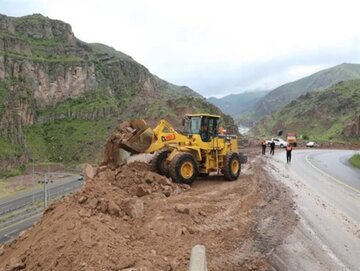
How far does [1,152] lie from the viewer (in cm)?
10581

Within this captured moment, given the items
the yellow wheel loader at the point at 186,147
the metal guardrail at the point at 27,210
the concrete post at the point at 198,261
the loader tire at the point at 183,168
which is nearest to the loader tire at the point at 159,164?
the yellow wheel loader at the point at 186,147

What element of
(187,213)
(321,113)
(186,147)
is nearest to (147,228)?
(187,213)

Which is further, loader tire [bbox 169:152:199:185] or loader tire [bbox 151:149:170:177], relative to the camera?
loader tire [bbox 151:149:170:177]

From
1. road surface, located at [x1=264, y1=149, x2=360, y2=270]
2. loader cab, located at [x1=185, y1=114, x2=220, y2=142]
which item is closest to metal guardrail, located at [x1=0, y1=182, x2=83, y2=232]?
loader cab, located at [x1=185, y1=114, x2=220, y2=142]

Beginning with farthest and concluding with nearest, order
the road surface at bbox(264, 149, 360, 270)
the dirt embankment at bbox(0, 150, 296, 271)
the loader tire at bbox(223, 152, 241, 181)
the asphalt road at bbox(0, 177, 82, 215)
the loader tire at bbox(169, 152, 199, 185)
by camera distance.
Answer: the asphalt road at bbox(0, 177, 82, 215), the loader tire at bbox(223, 152, 241, 181), the loader tire at bbox(169, 152, 199, 185), the road surface at bbox(264, 149, 360, 270), the dirt embankment at bbox(0, 150, 296, 271)

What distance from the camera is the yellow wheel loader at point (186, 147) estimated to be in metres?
17.4

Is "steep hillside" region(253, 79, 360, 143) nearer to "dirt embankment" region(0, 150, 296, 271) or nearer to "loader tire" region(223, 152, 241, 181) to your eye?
"loader tire" region(223, 152, 241, 181)

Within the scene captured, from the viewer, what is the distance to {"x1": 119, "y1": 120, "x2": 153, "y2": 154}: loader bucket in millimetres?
17469

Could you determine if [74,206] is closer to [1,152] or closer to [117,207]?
[117,207]

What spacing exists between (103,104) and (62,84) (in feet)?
50.6

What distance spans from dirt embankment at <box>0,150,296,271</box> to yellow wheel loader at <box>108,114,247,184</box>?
135 centimetres

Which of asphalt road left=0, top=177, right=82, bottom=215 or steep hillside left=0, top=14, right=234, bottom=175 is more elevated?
steep hillside left=0, top=14, right=234, bottom=175

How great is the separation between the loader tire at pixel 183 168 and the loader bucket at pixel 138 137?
1377mm

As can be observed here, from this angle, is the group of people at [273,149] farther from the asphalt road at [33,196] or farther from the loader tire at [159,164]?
the asphalt road at [33,196]
